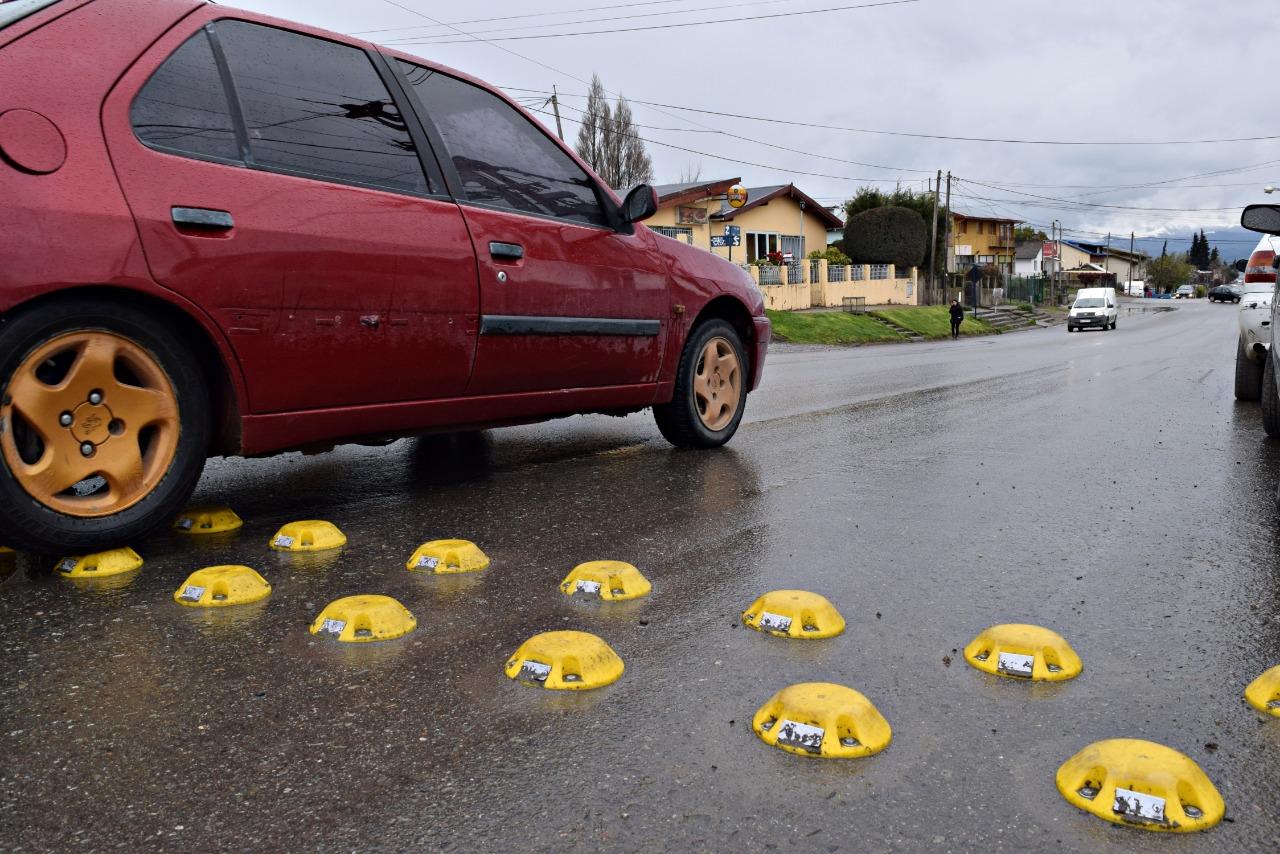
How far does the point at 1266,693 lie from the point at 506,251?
315 cm

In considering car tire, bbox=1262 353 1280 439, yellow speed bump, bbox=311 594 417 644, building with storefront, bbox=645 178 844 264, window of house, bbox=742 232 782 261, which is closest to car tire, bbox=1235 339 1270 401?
car tire, bbox=1262 353 1280 439

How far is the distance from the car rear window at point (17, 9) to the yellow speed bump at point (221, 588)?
1.83m

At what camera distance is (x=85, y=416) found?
331 centimetres

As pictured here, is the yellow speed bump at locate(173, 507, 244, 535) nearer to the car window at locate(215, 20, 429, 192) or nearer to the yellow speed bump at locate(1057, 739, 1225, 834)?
the car window at locate(215, 20, 429, 192)

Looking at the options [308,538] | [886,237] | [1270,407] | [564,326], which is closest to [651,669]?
[308,538]

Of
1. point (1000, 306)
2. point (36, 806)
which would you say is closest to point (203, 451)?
point (36, 806)

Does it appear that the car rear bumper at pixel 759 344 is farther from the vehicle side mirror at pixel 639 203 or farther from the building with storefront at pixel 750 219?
the building with storefront at pixel 750 219

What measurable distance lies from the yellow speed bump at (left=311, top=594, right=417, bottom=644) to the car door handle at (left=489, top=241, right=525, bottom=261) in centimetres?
182

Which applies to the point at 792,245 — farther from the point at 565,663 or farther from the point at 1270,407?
the point at 565,663

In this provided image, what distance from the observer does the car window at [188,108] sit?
3.37 metres

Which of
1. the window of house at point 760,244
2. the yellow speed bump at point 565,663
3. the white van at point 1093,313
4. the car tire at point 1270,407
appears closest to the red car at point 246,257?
the yellow speed bump at point 565,663

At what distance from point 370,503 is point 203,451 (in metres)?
1.06

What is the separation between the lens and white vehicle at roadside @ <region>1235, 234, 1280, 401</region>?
7.29m

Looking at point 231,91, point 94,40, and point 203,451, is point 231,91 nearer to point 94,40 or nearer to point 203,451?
point 94,40
